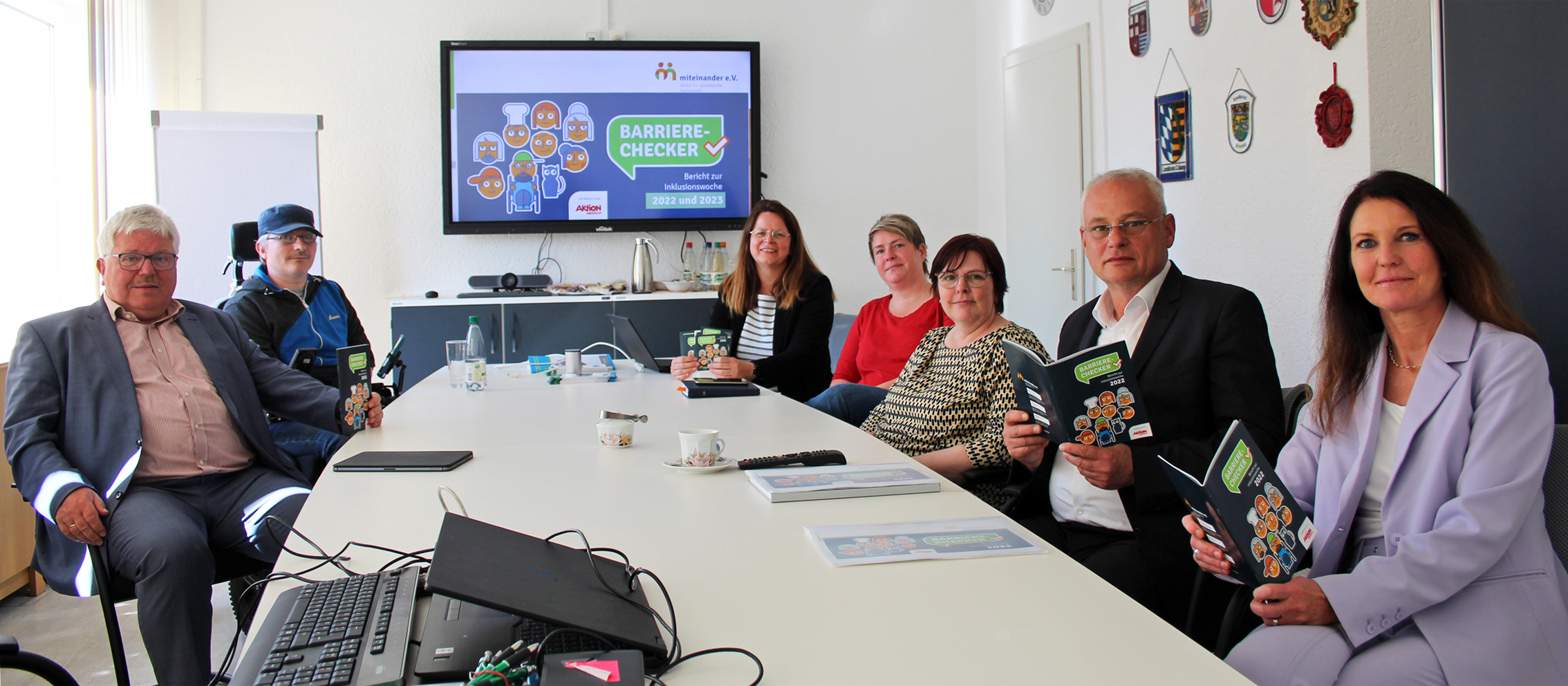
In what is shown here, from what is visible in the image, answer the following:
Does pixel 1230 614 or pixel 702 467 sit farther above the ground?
pixel 702 467

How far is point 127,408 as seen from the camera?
85.3 inches

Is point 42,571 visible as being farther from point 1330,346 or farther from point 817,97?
point 817,97

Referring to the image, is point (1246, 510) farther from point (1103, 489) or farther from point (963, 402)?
point (963, 402)

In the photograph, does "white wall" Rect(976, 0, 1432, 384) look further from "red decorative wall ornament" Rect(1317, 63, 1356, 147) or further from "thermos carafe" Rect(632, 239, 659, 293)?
"thermos carafe" Rect(632, 239, 659, 293)

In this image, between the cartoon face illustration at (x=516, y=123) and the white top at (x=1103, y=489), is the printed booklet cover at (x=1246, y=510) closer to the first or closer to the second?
the white top at (x=1103, y=489)

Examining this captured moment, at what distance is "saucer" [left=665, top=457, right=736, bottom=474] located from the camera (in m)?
1.74

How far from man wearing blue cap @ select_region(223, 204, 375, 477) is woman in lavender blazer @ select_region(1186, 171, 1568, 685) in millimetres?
2735

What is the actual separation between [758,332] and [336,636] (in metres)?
2.62

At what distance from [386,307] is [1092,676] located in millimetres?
4945

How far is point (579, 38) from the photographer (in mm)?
5168

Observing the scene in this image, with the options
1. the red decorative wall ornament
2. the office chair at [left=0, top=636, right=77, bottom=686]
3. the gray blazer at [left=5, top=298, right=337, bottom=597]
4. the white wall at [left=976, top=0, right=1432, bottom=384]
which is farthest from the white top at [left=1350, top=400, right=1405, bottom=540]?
the gray blazer at [left=5, top=298, right=337, bottom=597]

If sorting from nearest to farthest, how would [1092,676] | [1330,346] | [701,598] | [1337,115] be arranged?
[1092,676], [701,598], [1330,346], [1337,115]

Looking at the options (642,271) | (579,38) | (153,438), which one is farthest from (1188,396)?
(579,38)

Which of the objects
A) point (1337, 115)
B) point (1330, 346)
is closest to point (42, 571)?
point (1330, 346)
